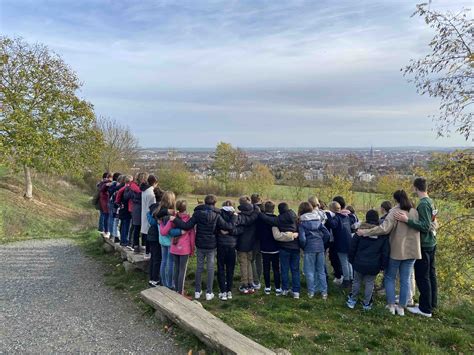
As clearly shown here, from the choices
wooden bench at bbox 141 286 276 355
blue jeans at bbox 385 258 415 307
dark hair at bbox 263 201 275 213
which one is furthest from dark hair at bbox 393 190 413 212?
wooden bench at bbox 141 286 276 355

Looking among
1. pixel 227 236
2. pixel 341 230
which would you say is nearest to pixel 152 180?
A: pixel 227 236

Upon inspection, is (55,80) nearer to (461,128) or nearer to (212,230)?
(212,230)

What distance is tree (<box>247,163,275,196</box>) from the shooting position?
143 feet

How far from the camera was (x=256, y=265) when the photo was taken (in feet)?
25.5

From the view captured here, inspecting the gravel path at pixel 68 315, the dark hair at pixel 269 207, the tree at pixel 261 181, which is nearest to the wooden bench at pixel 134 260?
the gravel path at pixel 68 315

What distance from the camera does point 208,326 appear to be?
16.5 feet

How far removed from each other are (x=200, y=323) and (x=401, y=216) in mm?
3616

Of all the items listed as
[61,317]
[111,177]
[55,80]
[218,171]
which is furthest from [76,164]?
[218,171]

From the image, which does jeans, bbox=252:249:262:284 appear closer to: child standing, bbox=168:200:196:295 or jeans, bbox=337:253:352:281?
child standing, bbox=168:200:196:295

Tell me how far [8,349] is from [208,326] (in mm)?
2745

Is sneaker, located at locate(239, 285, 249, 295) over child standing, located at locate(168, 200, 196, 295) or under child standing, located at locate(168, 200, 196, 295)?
under

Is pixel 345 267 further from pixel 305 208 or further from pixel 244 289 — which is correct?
pixel 244 289

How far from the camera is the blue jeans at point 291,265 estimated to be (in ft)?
22.9

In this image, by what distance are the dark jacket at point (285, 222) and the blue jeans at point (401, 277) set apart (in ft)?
5.34
